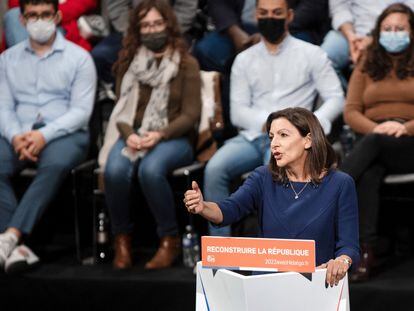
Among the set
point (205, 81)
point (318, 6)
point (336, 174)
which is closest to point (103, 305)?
point (205, 81)

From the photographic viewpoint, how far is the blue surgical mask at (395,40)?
4965 millimetres

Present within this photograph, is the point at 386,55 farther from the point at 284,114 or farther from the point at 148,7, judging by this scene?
the point at 284,114

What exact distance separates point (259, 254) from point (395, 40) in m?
2.39

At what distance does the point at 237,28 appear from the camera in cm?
579

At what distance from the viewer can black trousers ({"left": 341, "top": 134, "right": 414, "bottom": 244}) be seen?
4.77 m

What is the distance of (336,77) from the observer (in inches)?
206

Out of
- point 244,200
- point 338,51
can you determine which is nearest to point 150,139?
point 338,51

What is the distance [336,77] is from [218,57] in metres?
0.86

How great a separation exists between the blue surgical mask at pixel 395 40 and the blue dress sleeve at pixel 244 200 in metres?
1.77

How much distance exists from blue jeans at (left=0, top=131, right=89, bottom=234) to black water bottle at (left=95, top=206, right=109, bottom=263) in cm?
31

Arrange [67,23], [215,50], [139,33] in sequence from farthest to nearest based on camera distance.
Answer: [67,23] → [215,50] → [139,33]

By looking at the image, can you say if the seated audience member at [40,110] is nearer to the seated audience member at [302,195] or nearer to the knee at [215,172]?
the knee at [215,172]

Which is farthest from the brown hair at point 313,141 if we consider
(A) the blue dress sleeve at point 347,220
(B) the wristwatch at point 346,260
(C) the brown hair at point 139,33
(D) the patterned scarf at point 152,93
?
(C) the brown hair at point 139,33

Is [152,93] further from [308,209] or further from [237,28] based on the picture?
[308,209]
